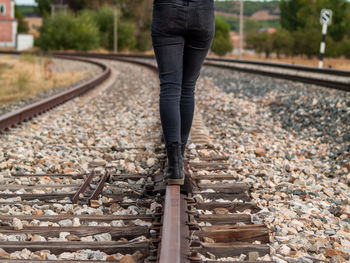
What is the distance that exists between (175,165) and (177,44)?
2.60 feet

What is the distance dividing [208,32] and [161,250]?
151 cm

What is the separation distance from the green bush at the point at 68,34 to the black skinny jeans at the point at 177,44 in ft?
147

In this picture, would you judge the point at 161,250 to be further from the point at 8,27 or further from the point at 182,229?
the point at 8,27

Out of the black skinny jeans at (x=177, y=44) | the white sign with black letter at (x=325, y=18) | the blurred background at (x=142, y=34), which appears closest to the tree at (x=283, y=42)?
the blurred background at (x=142, y=34)

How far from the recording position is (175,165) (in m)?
3.05

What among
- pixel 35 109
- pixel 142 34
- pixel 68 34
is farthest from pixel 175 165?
pixel 142 34

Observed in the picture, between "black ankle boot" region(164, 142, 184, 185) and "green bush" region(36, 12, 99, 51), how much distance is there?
147 ft

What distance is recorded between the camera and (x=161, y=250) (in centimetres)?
205

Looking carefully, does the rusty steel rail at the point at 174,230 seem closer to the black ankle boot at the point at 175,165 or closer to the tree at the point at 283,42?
the black ankle boot at the point at 175,165

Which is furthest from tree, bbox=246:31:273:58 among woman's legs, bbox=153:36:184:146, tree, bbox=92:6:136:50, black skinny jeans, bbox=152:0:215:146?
woman's legs, bbox=153:36:184:146

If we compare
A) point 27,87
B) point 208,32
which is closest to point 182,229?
point 208,32

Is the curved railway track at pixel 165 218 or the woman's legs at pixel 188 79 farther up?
the woman's legs at pixel 188 79

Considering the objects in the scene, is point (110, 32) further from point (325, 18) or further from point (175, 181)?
point (175, 181)

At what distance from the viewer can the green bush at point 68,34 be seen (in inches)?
1820
